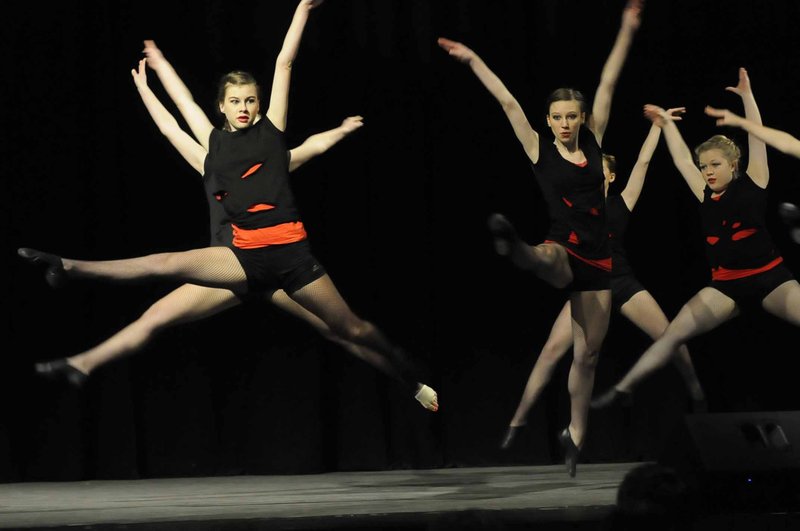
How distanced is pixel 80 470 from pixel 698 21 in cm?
380

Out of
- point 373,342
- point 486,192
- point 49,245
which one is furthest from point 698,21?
point 49,245

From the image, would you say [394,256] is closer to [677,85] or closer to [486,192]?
[486,192]

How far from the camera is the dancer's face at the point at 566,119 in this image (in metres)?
4.75

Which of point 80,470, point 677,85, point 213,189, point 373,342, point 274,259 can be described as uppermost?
point 677,85

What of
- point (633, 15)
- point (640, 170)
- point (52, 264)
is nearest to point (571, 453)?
point (640, 170)

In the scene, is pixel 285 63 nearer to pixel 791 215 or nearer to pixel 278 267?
pixel 278 267

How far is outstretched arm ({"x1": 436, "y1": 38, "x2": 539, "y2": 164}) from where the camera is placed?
4.49 m

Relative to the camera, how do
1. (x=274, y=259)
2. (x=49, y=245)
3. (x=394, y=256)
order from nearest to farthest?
(x=274, y=259) < (x=49, y=245) < (x=394, y=256)

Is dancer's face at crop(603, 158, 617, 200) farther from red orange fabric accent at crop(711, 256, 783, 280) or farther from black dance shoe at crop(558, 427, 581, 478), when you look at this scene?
black dance shoe at crop(558, 427, 581, 478)

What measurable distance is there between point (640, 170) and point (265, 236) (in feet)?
Answer: 6.28

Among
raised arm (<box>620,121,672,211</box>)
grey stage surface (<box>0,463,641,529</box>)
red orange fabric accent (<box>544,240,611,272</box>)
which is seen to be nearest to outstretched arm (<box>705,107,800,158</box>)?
raised arm (<box>620,121,672,211</box>)

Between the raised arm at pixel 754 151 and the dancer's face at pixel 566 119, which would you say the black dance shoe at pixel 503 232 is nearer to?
the dancer's face at pixel 566 119

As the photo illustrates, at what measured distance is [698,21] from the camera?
584 cm

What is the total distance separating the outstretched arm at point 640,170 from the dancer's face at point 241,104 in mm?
1892
